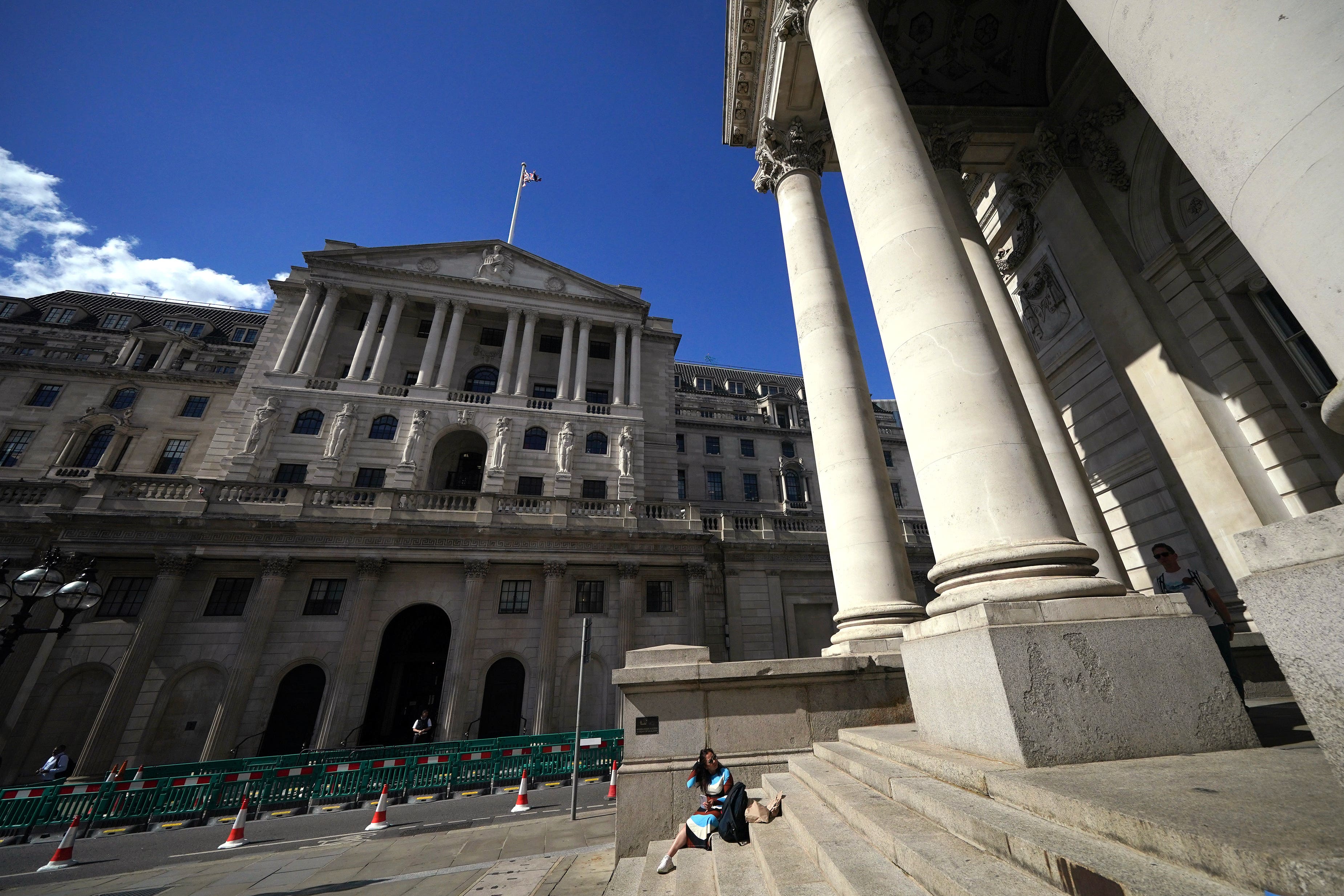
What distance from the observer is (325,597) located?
66.5 feet

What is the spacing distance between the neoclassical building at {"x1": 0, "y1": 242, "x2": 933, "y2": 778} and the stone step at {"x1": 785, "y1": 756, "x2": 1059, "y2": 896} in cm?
1791

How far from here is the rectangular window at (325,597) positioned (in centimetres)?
1997

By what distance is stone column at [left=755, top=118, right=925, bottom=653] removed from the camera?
7016mm

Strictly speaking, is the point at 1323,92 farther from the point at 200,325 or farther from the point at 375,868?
the point at 200,325

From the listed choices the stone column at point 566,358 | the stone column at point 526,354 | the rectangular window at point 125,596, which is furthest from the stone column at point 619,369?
the rectangular window at point 125,596

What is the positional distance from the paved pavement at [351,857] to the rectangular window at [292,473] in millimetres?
14862

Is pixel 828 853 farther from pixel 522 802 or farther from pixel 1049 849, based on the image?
pixel 522 802


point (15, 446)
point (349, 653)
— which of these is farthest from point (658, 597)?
point (15, 446)

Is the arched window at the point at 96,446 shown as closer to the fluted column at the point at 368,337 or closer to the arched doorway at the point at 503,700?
Result: the fluted column at the point at 368,337

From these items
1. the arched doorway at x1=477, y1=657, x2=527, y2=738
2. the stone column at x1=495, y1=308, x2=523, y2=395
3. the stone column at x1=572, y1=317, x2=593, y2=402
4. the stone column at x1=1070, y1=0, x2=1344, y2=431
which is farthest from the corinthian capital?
the stone column at x1=495, y1=308, x2=523, y2=395

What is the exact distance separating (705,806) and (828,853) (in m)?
2.44

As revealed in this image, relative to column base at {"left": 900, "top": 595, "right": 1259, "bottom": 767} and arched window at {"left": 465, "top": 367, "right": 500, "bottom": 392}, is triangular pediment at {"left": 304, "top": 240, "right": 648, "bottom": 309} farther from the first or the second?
column base at {"left": 900, "top": 595, "right": 1259, "bottom": 767}

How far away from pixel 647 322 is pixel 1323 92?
111 feet

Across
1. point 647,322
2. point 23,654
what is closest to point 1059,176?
point 647,322
